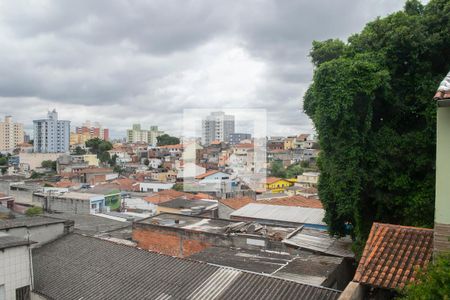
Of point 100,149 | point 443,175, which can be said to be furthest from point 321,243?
point 100,149

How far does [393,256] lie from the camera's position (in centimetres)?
528

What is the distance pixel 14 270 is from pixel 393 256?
8469mm

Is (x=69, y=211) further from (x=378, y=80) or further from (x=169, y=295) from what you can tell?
(x=378, y=80)

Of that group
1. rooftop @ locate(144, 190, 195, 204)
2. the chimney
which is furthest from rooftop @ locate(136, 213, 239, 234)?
rooftop @ locate(144, 190, 195, 204)

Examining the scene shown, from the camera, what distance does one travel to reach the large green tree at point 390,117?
8.52 m

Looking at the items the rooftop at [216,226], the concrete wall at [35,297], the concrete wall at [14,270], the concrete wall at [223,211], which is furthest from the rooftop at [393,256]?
the concrete wall at [223,211]

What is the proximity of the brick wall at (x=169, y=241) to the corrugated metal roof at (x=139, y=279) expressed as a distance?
3348 millimetres

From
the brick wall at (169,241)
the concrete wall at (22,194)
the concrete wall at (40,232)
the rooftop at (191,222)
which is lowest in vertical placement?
the concrete wall at (22,194)

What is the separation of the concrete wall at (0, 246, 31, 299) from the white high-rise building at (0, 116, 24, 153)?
4142 inches

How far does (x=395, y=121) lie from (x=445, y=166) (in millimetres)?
5383

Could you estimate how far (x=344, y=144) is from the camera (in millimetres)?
8906

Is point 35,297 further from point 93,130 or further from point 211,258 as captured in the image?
point 93,130

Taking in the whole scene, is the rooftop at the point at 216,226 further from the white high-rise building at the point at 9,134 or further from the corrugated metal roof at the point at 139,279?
the white high-rise building at the point at 9,134

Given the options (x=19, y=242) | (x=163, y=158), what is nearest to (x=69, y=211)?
(x=19, y=242)
